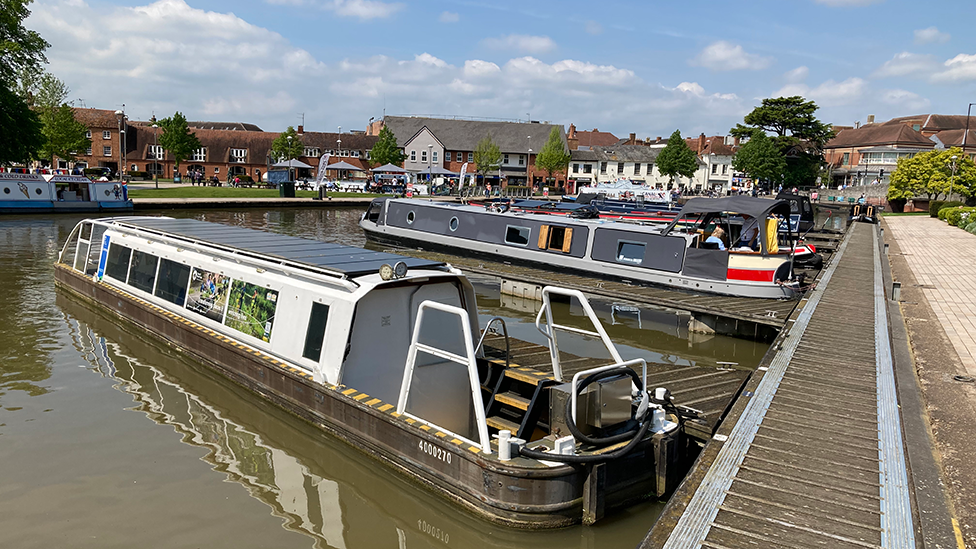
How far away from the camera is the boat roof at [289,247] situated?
29.3ft

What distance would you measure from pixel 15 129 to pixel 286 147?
104ft

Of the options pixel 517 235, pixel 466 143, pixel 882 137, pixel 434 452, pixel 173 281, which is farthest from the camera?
pixel 882 137

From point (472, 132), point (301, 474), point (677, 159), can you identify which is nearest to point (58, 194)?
point (301, 474)

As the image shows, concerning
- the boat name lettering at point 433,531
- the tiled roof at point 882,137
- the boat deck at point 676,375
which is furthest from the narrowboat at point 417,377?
the tiled roof at point 882,137

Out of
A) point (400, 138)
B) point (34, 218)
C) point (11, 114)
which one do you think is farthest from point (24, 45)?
point (400, 138)

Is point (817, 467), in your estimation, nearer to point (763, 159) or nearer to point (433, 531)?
point (433, 531)

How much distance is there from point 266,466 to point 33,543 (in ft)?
7.97

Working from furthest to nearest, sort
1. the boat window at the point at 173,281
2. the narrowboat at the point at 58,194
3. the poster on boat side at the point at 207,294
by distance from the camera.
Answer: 1. the narrowboat at the point at 58,194
2. the boat window at the point at 173,281
3. the poster on boat side at the point at 207,294

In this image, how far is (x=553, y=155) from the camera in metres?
74.8

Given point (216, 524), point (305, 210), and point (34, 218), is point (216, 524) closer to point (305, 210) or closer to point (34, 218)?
point (34, 218)

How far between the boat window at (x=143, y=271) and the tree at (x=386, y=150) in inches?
2408

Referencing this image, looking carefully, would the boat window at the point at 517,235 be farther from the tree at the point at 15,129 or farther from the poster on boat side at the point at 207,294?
the tree at the point at 15,129

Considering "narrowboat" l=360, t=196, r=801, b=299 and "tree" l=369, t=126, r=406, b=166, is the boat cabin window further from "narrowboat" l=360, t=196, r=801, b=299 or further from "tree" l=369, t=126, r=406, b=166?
"tree" l=369, t=126, r=406, b=166

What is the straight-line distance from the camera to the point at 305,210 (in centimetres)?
4469
